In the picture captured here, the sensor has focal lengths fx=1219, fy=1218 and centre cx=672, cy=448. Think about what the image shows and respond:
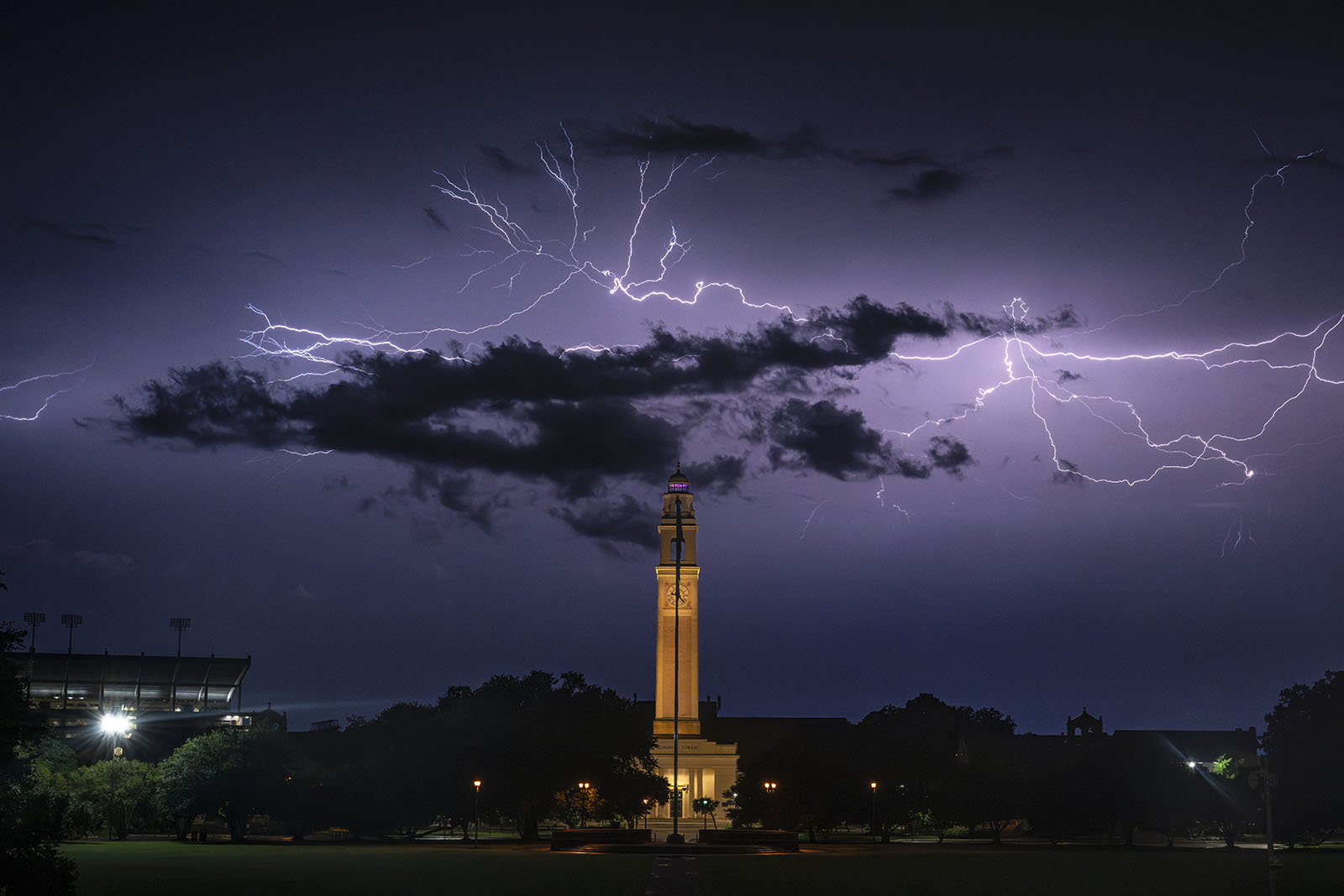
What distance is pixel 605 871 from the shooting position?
43.8 meters

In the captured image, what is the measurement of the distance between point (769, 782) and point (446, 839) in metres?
22.4

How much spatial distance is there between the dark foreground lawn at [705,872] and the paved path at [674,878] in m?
0.44

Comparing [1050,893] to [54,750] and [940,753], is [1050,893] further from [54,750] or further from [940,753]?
[54,750]

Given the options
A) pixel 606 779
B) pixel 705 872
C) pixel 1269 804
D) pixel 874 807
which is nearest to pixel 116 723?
pixel 606 779

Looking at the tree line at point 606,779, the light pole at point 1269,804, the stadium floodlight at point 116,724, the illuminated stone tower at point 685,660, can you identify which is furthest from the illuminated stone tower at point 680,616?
the light pole at point 1269,804

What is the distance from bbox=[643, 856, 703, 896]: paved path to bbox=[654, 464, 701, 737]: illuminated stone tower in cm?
6198

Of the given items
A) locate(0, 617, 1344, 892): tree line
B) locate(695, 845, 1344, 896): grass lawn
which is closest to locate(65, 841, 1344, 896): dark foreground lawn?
locate(695, 845, 1344, 896): grass lawn

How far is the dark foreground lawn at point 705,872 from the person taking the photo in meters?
36.1

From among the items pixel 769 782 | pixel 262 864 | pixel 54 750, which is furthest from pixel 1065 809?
pixel 54 750

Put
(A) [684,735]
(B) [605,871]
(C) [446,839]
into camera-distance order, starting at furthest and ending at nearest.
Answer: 1. (A) [684,735]
2. (C) [446,839]
3. (B) [605,871]

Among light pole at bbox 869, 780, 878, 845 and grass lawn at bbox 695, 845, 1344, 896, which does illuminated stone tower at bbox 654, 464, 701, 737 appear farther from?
grass lawn at bbox 695, 845, 1344, 896

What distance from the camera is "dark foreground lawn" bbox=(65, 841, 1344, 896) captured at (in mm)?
36125

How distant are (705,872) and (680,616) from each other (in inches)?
2951

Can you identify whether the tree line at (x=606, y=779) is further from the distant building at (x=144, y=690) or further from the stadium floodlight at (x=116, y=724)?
the distant building at (x=144, y=690)
